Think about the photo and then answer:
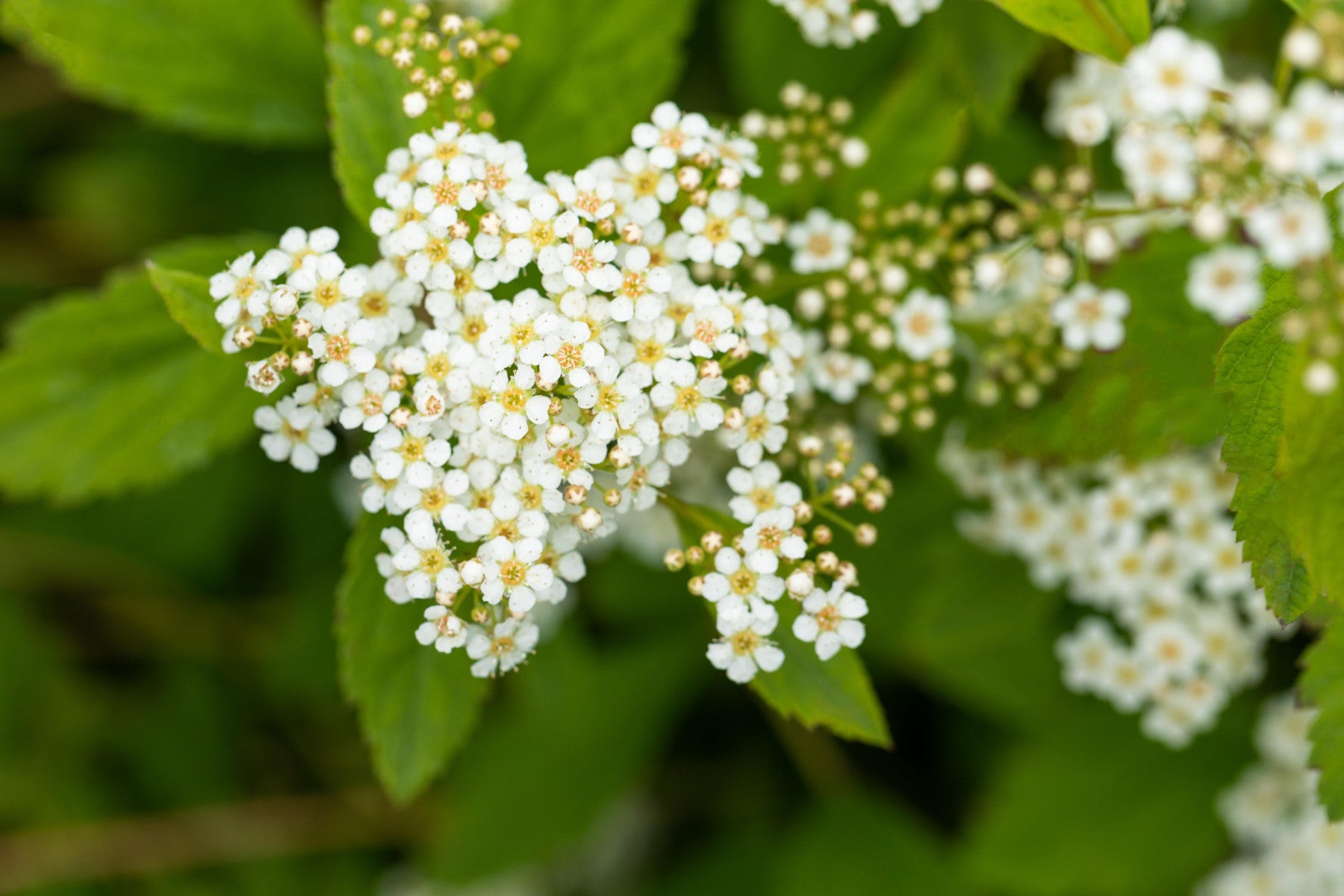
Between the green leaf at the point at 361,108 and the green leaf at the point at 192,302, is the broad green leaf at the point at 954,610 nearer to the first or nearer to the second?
the green leaf at the point at 361,108

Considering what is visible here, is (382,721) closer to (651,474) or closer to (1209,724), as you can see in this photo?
(651,474)

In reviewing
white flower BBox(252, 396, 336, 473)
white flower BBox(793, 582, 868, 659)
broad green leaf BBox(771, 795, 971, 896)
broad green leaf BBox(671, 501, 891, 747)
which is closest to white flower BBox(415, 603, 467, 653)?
white flower BBox(252, 396, 336, 473)

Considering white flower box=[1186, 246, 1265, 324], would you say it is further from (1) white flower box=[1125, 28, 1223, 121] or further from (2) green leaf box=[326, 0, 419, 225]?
(2) green leaf box=[326, 0, 419, 225]

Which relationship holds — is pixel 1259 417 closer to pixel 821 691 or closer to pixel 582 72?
pixel 821 691

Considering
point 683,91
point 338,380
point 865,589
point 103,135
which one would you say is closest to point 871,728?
point 338,380

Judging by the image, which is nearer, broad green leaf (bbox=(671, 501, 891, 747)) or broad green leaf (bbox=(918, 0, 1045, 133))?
broad green leaf (bbox=(671, 501, 891, 747))

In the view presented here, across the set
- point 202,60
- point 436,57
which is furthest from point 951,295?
point 202,60
